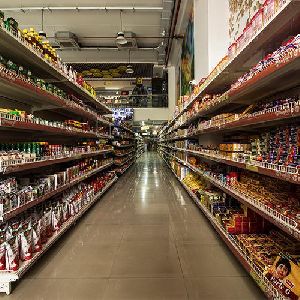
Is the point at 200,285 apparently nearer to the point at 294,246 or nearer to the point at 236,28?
the point at 294,246

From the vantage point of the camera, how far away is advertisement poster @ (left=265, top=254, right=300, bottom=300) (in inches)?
72.5

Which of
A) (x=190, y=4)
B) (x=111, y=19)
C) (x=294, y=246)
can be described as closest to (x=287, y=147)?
(x=294, y=246)

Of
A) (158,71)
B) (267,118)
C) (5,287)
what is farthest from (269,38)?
(158,71)

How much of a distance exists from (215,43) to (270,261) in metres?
4.63

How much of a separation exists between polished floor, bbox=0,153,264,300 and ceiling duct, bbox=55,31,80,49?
29.8 ft

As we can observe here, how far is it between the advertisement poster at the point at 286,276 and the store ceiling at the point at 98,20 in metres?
8.40

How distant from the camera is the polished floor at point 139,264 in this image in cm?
249

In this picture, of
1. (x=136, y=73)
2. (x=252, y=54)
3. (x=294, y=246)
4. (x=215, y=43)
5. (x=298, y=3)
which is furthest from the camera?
(x=136, y=73)

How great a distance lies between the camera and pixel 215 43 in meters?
5.85

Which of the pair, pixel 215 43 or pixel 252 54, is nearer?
pixel 252 54

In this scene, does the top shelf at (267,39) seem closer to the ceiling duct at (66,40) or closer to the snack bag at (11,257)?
the snack bag at (11,257)

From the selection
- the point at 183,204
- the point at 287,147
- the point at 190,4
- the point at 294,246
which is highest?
the point at 190,4

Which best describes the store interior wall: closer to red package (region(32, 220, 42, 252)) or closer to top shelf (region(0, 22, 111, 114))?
top shelf (region(0, 22, 111, 114))

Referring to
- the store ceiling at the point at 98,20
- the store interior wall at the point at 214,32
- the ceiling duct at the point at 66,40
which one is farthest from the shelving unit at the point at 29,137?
the ceiling duct at the point at 66,40
